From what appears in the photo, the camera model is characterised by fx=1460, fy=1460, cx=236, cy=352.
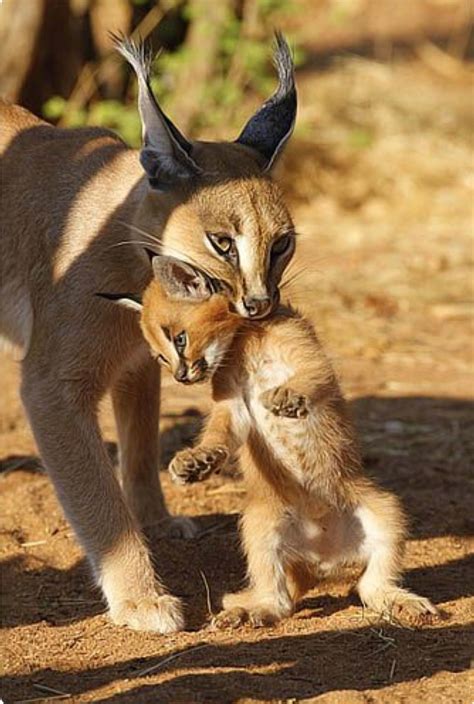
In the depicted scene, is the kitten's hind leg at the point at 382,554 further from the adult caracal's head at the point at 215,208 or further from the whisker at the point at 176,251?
the whisker at the point at 176,251

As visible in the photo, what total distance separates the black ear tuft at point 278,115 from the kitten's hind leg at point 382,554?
1374 mm

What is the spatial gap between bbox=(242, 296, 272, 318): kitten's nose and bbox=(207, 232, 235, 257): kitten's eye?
24 cm

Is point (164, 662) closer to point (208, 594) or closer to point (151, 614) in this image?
point (151, 614)

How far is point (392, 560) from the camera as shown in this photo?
488 cm

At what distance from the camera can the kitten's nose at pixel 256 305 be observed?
4.65 meters

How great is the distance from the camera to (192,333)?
464 cm

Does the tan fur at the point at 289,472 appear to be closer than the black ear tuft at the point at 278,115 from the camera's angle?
Yes

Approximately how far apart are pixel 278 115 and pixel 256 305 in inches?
42.7

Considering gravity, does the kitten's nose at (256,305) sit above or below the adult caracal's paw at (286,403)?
above

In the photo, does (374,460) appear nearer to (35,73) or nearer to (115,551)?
(115,551)

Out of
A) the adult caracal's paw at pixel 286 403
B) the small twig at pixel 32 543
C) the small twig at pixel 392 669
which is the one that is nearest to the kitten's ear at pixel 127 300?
the adult caracal's paw at pixel 286 403

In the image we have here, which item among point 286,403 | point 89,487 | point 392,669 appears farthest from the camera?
point 89,487

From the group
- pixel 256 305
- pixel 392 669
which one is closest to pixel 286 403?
pixel 256 305

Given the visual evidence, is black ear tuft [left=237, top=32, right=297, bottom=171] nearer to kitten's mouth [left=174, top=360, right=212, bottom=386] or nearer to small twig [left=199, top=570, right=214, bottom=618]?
kitten's mouth [left=174, top=360, right=212, bottom=386]
